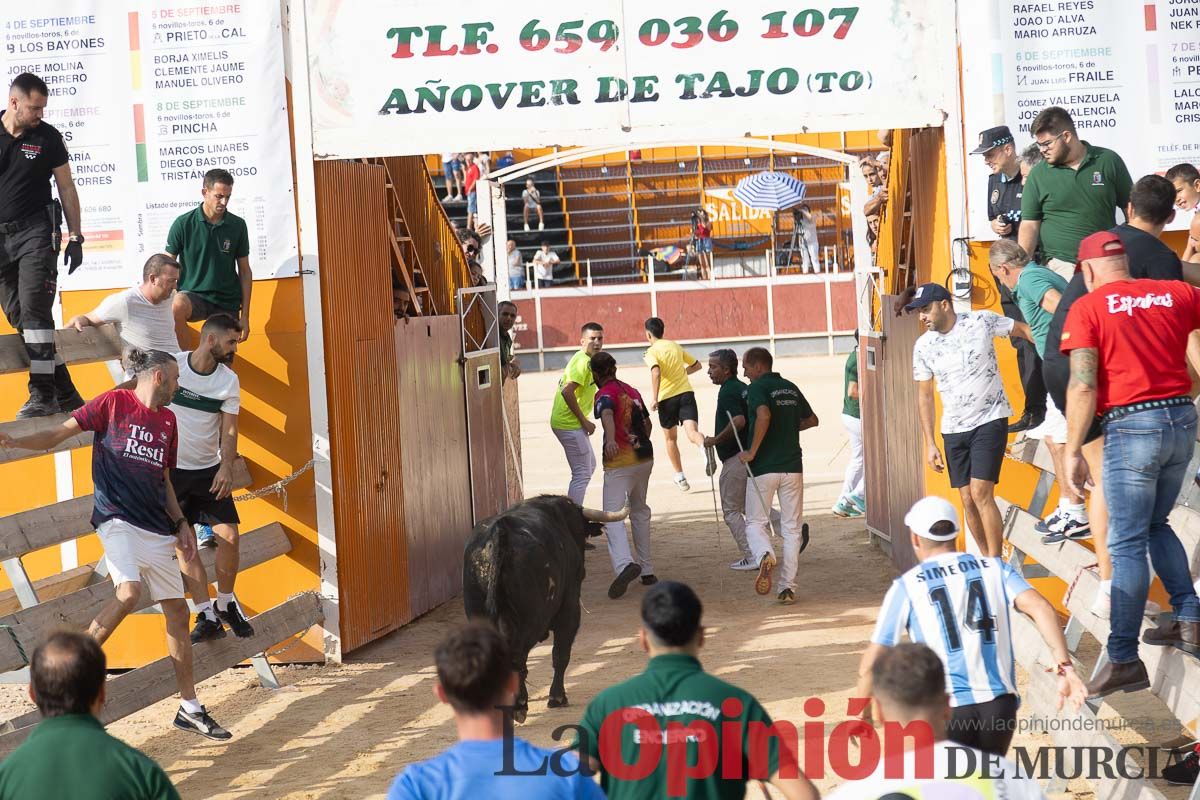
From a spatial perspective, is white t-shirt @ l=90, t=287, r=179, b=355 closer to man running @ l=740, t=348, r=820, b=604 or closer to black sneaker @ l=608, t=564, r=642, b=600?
black sneaker @ l=608, t=564, r=642, b=600

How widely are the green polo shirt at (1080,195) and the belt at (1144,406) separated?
214 centimetres

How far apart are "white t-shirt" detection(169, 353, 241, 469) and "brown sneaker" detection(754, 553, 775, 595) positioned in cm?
Result: 432

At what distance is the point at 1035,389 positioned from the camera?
8.28 meters

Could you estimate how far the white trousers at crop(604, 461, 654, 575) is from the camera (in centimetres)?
1107

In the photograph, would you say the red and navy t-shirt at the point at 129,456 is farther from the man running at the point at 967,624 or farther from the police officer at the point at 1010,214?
the police officer at the point at 1010,214

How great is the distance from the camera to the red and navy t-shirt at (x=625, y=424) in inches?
432

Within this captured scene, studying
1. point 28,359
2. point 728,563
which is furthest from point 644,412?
point 28,359

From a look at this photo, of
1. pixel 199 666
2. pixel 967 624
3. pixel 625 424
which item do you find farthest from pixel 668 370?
pixel 967 624

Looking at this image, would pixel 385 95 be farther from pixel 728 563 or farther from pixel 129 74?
pixel 728 563

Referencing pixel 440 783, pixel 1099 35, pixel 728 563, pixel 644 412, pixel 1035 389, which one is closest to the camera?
pixel 440 783

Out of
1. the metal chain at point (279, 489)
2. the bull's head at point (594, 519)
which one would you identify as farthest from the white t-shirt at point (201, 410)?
the bull's head at point (594, 519)

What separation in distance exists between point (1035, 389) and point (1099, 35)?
240cm

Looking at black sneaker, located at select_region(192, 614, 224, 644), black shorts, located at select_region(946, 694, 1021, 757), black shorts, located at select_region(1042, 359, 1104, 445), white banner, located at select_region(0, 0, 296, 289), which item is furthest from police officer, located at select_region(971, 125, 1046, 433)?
black sneaker, located at select_region(192, 614, 224, 644)

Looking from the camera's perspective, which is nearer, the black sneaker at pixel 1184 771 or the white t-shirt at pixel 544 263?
the black sneaker at pixel 1184 771
